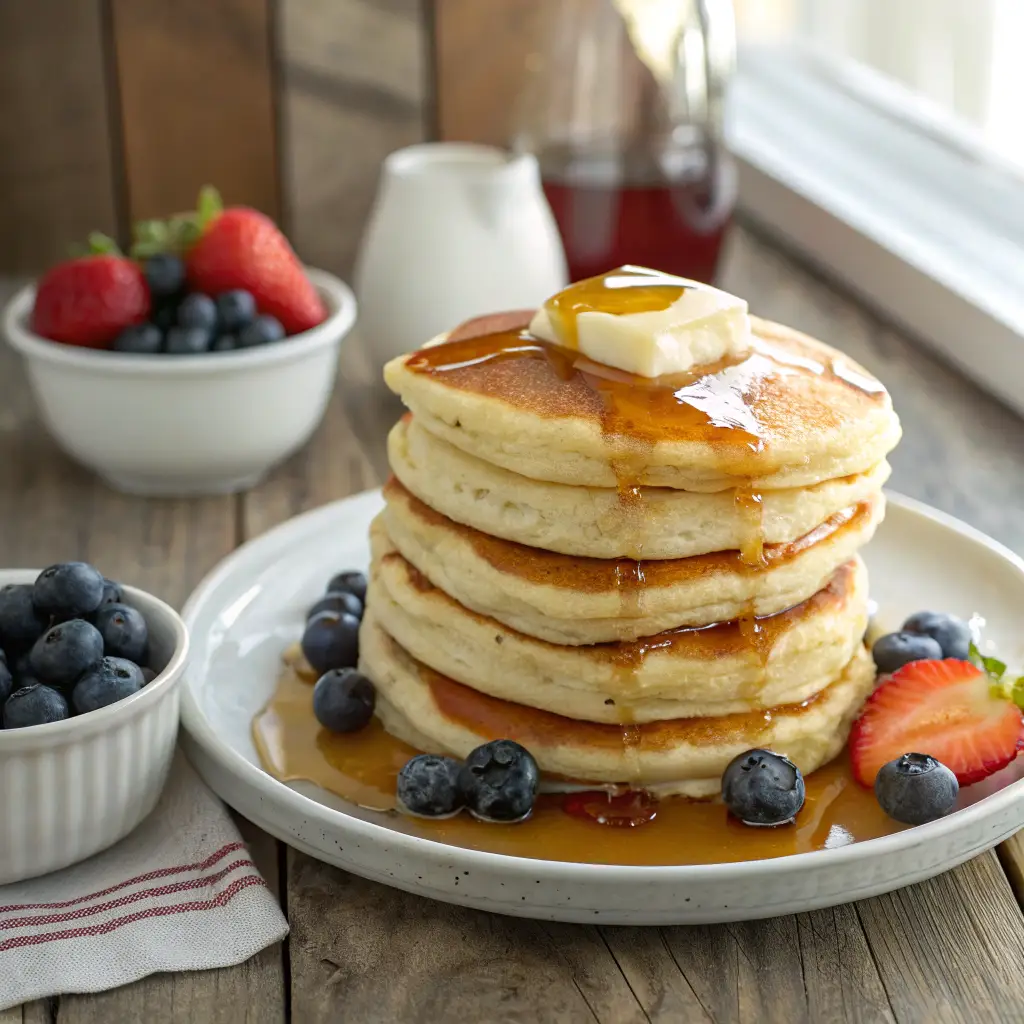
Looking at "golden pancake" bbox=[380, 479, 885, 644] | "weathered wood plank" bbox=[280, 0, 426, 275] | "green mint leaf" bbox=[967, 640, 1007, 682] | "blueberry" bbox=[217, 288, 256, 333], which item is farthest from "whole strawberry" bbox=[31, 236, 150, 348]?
"green mint leaf" bbox=[967, 640, 1007, 682]

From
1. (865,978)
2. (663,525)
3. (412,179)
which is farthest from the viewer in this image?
(412,179)

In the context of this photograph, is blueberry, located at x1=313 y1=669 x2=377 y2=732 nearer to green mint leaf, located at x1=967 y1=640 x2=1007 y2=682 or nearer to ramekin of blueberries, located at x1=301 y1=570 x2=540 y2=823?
ramekin of blueberries, located at x1=301 y1=570 x2=540 y2=823

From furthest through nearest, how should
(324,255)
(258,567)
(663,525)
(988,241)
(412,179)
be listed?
(324,255)
(988,241)
(412,179)
(258,567)
(663,525)

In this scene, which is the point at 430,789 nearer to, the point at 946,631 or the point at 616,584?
the point at 616,584

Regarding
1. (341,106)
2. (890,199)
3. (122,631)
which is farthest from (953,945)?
(341,106)

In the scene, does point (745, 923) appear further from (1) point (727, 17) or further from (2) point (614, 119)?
(1) point (727, 17)

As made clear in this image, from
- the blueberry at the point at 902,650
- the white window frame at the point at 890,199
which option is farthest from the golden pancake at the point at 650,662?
the white window frame at the point at 890,199

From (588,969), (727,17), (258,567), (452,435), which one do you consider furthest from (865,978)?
(727,17)
